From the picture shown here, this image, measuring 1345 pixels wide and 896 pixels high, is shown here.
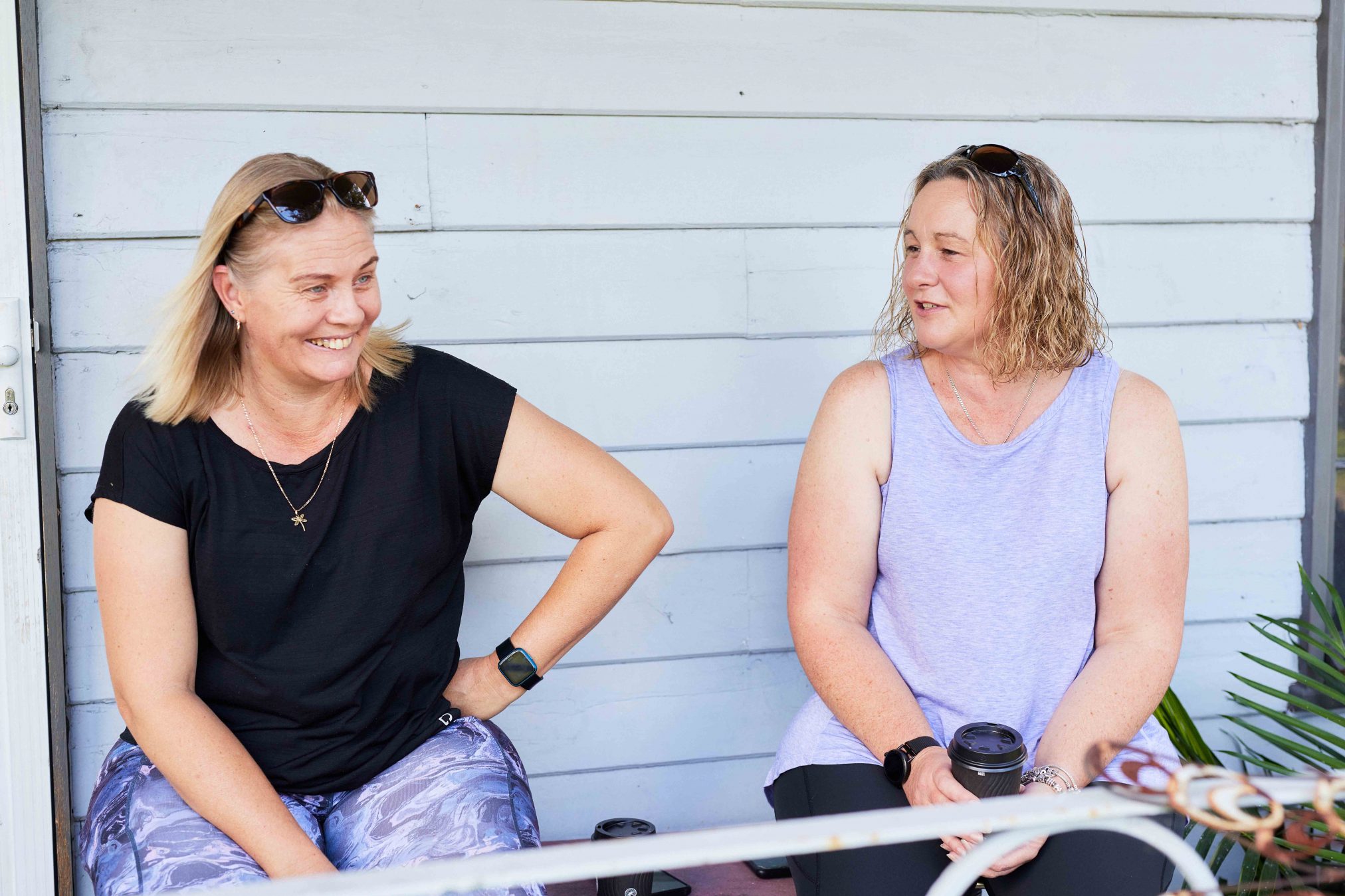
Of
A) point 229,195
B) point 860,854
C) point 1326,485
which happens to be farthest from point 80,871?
point 1326,485

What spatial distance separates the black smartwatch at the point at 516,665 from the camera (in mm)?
1795

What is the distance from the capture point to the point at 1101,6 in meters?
2.42

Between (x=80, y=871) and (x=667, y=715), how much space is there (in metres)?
1.16

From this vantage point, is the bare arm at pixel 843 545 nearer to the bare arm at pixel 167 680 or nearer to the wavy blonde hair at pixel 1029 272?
the wavy blonde hair at pixel 1029 272

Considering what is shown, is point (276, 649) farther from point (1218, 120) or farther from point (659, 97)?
point (1218, 120)

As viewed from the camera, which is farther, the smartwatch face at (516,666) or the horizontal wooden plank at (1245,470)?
the horizontal wooden plank at (1245,470)

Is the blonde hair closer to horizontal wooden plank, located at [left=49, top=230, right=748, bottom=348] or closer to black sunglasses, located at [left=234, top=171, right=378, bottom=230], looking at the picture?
black sunglasses, located at [left=234, top=171, right=378, bottom=230]

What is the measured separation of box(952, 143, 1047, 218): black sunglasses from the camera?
68.7 inches

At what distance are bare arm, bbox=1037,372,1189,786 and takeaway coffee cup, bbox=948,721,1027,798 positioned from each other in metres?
0.26

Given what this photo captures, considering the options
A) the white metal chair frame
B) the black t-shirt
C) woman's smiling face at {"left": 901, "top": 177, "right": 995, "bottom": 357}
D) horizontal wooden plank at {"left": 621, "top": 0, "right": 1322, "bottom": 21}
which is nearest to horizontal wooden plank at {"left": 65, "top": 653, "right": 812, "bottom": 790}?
the black t-shirt

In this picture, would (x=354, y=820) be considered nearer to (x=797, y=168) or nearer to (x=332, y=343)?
(x=332, y=343)

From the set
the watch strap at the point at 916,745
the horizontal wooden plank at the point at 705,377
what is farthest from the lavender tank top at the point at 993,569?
the horizontal wooden plank at the point at 705,377

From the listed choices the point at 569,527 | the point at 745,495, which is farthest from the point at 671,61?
the point at 569,527

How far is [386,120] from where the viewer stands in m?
2.12
